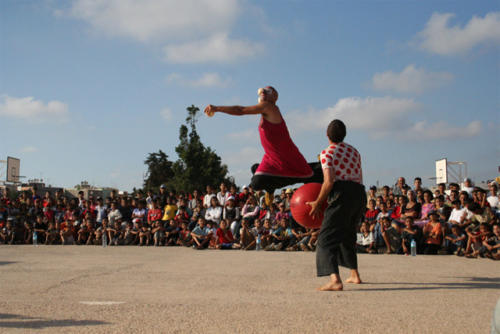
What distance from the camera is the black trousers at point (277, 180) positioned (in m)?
6.09

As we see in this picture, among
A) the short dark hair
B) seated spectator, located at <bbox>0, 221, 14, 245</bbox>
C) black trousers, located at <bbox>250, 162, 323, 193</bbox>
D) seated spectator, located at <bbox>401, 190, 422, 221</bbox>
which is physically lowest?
seated spectator, located at <bbox>0, 221, 14, 245</bbox>

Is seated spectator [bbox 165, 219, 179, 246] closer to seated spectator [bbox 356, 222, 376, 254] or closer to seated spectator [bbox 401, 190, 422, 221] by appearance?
seated spectator [bbox 356, 222, 376, 254]

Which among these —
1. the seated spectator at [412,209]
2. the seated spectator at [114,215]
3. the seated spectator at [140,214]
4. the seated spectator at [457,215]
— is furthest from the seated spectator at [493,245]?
the seated spectator at [114,215]

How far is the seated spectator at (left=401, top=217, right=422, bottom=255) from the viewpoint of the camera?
1230 cm

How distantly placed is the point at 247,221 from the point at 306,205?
9120 mm

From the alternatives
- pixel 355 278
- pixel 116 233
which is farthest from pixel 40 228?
pixel 355 278

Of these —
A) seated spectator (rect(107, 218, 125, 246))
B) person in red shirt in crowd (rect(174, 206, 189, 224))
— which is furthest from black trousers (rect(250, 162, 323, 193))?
seated spectator (rect(107, 218, 125, 246))

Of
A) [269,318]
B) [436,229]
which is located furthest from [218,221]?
[269,318]

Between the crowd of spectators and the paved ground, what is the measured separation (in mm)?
4712

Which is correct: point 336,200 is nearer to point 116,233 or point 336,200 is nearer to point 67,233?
point 116,233

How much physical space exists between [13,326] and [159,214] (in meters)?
13.3

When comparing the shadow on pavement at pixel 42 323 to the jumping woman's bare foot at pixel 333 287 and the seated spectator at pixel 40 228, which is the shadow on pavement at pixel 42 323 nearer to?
the jumping woman's bare foot at pixel 333 287

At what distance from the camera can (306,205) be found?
600 centimetres

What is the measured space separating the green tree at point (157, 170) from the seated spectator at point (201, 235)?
49864 mm
